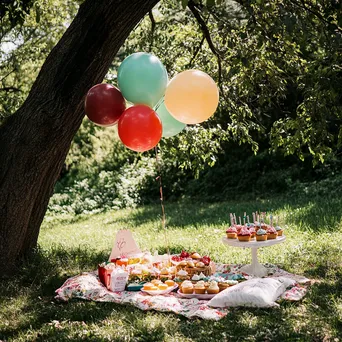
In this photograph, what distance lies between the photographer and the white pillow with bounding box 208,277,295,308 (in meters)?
5.17

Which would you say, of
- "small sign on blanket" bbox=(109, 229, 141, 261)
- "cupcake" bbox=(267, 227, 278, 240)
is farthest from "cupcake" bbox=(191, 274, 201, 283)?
"small sign on blanket" bbox=(109, 229, 141, 261)

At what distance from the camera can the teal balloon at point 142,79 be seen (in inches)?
211

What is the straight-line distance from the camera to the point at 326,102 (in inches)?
268

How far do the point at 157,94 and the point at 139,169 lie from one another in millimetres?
9887

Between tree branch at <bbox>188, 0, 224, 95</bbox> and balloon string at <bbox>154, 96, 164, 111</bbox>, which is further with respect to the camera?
tree branch at <bbox>188, 0, 224, 95</bbox>

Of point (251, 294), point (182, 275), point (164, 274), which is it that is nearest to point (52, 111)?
point (164, 274)

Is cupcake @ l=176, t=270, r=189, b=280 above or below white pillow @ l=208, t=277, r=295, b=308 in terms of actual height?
above

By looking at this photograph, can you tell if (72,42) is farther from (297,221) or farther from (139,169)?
(139,169)

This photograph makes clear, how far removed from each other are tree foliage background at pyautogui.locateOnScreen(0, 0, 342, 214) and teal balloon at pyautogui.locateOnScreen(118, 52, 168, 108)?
1.08 m

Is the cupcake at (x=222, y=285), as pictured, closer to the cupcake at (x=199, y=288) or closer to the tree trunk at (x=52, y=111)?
the cupcake at (x=199, y=288)

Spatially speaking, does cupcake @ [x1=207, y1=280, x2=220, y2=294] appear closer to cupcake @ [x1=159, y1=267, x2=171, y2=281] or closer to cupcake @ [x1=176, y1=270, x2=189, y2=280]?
cupcake @ [x1=176, y1=270, x2=189, y2=280]

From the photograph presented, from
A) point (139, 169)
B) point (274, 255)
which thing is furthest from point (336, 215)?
point (139, 169)

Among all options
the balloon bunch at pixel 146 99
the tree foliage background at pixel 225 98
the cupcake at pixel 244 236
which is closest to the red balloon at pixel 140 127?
the balloon bunch at pixel 146 99

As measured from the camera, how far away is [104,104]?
213 inches
